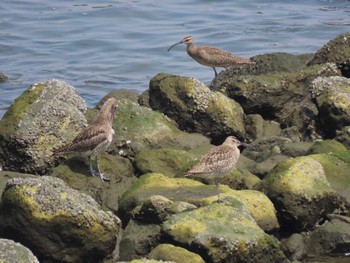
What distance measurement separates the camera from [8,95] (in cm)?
2008

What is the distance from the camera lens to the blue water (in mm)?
22250

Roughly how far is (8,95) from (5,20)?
7.76 m

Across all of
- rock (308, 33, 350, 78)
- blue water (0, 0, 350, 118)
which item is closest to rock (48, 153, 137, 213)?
rock (308, 33, 350, 78)

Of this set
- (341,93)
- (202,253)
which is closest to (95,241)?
(202,253)

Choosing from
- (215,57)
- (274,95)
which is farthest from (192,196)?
(215,57)

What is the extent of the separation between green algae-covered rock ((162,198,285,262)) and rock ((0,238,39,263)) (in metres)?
1.88

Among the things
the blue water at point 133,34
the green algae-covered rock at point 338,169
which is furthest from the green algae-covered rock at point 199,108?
the blue water at point 133,34

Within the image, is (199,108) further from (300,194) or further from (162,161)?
(300,194)

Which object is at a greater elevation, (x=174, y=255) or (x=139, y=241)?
(x=174, y=255)

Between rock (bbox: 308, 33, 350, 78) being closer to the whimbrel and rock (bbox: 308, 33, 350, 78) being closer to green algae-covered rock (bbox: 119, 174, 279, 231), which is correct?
the whimbrel

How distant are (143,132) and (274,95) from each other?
2820 millimetres

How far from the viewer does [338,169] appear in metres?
12.5

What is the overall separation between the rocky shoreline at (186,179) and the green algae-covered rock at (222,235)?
12mm

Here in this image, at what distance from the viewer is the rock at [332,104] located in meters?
14.6
